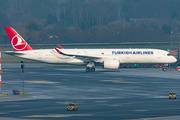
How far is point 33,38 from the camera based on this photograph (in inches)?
4951

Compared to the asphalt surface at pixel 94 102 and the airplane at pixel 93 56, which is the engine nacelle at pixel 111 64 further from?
the asphalt surface at pixel 94 102

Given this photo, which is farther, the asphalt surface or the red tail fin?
the red tail fin

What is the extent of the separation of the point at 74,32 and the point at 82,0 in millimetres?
65985

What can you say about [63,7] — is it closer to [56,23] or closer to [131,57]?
[56,23]

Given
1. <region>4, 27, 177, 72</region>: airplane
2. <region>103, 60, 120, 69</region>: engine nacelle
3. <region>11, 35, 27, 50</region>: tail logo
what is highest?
<region>11, 35, 27, 50</region>: tail logo

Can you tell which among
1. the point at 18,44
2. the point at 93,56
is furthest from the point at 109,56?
the point at 18,44

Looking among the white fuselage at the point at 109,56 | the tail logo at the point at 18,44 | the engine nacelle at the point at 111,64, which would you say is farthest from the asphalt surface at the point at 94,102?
the tail logo at the point at 18,44

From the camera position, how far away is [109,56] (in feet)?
189

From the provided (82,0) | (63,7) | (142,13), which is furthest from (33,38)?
(82,0)

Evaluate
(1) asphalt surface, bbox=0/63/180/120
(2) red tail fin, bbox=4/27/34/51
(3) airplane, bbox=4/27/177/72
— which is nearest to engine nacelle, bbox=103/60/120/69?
(3) airplane, bbox=4/27/177/72

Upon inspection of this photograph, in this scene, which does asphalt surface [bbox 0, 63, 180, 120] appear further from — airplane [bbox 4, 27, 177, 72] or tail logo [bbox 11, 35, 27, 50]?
tail logo [bbox 11, 35, 27, 50]

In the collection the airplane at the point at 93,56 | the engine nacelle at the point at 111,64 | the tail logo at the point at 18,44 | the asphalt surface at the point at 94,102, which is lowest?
the asphalt surface at the point at 94,102

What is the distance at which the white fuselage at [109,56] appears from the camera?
57469mm

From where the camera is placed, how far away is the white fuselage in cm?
5747
